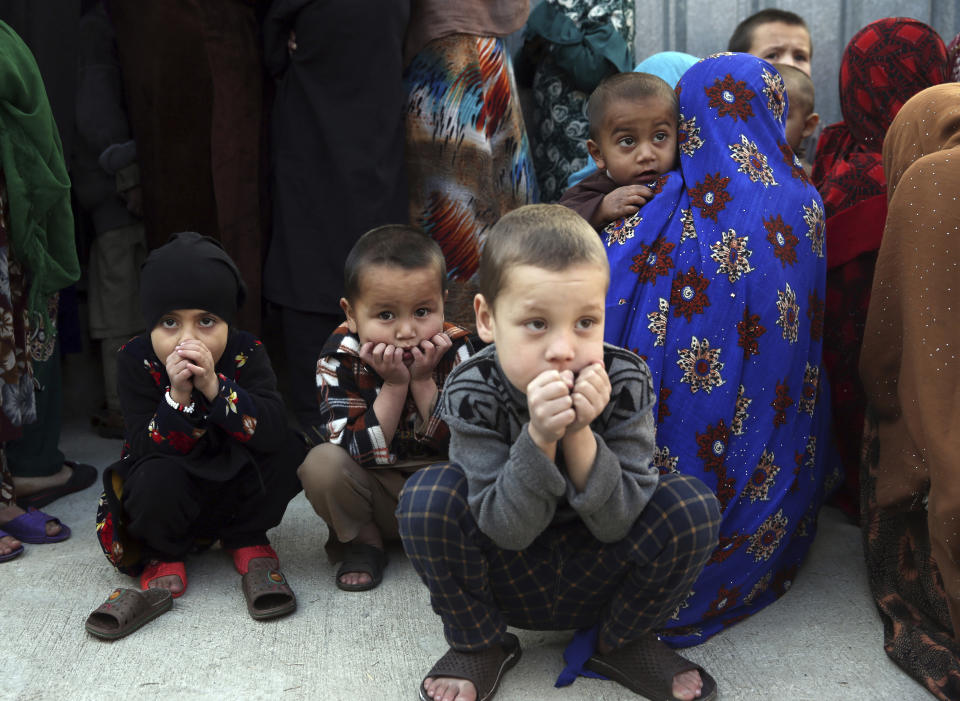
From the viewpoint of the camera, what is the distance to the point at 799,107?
302 cm

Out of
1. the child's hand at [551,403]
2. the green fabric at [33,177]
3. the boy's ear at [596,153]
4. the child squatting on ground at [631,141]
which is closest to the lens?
the child's hand at [551,403]

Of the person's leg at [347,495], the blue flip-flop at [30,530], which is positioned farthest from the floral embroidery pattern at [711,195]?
the blue flip-flop at [30,530]

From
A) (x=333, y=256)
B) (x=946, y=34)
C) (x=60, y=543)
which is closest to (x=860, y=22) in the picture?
(x=946, y=34)

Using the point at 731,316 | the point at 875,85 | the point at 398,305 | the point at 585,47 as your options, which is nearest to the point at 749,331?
the point at 731,316

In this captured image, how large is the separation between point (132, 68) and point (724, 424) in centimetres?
245

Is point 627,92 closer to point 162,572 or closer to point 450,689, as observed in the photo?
point 450,689

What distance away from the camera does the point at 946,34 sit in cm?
388

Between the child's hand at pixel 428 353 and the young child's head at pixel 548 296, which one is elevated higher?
the young child's head at pixel 548 296

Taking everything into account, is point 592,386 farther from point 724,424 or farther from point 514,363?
point 724,424

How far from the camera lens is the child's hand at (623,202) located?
218cm

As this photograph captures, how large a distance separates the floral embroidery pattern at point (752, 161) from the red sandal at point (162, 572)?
5.53 ft

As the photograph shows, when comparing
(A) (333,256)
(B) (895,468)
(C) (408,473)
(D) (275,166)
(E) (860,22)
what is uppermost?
(E) (860,22)

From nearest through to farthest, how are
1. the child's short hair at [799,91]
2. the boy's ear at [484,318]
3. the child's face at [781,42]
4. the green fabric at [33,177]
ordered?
the boy's ear at [484,318] → the green fabric at [33,177] → the child's short hair at [799,91] → the child's face at [781,42]

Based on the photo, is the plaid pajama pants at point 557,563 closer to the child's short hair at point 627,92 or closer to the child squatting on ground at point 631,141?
the child squatting on ground at point 631,141
